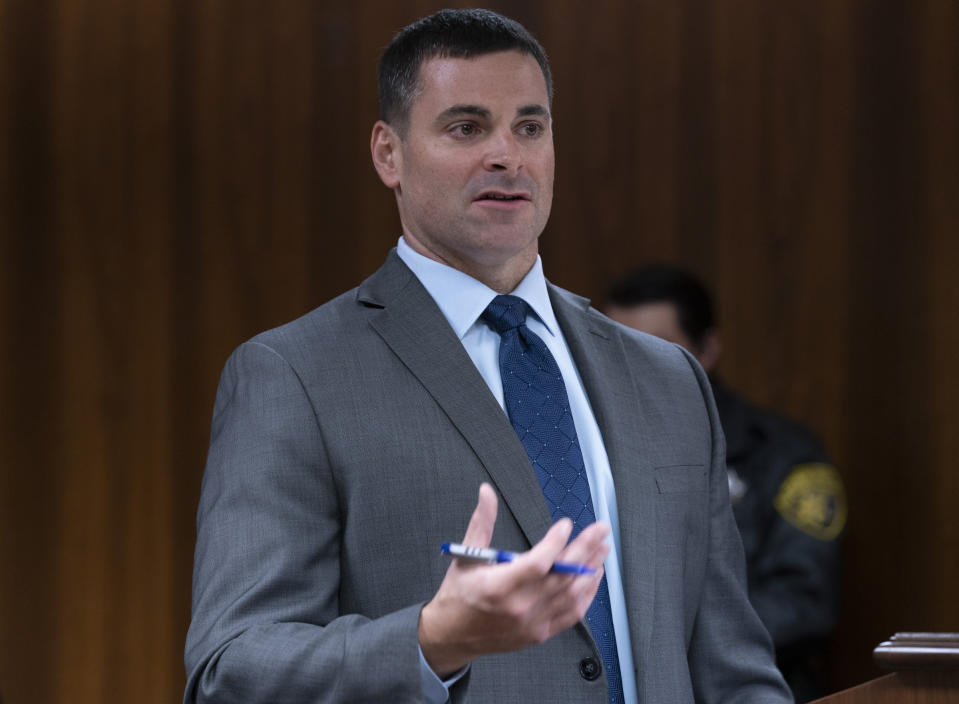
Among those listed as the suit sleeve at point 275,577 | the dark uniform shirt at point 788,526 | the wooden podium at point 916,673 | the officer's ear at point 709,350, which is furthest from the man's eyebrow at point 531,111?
the officer's ear at point 709,350

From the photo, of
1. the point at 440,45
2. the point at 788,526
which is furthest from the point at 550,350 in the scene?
the point at 788,526

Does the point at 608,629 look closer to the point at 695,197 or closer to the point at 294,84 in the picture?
the point at 695,197

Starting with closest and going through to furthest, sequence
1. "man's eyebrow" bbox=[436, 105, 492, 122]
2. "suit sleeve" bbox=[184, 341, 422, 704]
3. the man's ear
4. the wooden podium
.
Answer: "suit sleeve" bbox=[184, 341, 422, 704] < the wooden podium < "man's eyebrow" bbox=[436, 105, 492, 122] < the man's ear

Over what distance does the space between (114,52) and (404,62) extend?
2.53 meters

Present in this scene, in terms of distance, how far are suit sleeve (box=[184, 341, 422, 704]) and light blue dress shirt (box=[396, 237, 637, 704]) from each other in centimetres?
25

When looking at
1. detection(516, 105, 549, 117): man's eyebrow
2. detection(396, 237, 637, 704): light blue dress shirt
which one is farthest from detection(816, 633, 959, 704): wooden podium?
detection(516, 105, 549, 117): man's eyebrow

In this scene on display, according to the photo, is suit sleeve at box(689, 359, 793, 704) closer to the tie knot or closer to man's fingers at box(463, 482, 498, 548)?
the tie knot

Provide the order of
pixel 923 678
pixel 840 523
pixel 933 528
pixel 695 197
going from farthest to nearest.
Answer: pixel 695 197 → pixel 933 528 → pixel 840 523 → pixel 923 678

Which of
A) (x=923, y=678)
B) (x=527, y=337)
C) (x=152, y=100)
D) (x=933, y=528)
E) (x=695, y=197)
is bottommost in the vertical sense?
(x=933, y=528)

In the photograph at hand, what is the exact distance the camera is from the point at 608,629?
5.19ft

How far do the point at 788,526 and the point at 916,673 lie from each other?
1.87m

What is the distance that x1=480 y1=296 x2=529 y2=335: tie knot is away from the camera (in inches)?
67.2

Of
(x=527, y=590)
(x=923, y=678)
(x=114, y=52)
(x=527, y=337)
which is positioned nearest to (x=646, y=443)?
(x=527, y=337)

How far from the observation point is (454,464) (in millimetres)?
1545
